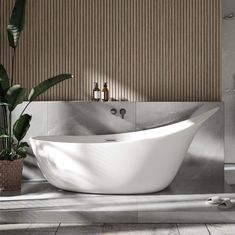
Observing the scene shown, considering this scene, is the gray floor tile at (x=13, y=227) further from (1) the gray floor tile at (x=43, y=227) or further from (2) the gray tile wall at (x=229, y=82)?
(2) the gray tile wall at (x=229, y=82)

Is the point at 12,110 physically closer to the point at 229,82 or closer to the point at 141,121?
the point at 141,121

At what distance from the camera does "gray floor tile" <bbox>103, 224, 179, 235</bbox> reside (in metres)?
3.12

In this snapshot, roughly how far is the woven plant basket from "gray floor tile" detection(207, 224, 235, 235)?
5.70 ft

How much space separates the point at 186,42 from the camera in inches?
176

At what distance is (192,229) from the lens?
10.5 ft

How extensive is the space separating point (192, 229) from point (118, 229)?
0.53 m

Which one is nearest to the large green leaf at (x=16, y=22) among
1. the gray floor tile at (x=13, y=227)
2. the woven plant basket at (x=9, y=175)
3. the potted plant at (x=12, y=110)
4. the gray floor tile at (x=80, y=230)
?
the potted plant at (x=12, y=110)

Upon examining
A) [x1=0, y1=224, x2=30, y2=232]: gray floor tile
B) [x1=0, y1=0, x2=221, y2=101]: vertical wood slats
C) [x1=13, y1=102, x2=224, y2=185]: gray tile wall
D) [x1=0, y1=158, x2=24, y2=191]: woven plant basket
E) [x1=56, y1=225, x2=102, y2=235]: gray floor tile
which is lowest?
[x1=56, y1=225, x2=102, y2=235]: gray floor tile

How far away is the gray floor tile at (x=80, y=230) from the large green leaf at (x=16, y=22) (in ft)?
5.88

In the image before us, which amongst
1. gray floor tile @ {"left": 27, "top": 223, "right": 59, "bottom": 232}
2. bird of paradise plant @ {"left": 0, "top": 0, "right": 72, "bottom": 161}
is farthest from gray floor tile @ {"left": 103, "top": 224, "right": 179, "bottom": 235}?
bird of paradise plant @ {"left": 0, "top": 0, "right": 72, "bottom": 161}

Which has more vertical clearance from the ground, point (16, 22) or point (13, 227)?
point (16, 22)

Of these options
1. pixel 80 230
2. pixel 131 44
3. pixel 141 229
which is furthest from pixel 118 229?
pixel 131 44

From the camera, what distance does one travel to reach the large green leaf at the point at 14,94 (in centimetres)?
375

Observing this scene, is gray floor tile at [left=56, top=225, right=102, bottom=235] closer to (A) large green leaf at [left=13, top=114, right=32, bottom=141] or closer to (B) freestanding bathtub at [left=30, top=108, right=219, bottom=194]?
(B) freestanding bathtub at [left=30, top=108, right=219, bottom=194]
